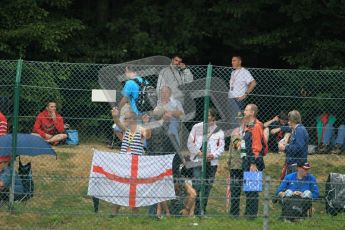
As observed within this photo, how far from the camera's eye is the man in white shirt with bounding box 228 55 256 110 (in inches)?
562

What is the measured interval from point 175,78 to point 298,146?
209cm

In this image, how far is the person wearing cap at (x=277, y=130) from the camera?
47.0ft

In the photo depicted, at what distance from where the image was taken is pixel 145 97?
1441 cm

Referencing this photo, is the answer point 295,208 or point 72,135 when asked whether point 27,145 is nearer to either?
point 72,135

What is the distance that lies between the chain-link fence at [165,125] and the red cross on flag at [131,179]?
1cm

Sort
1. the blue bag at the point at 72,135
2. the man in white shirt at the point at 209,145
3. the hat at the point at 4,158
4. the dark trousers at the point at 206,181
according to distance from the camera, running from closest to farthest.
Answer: the dark trousers at the point at 206,181, the hat at the point at 4,158, the blue bag at the point at 72,135, the man in white shirt at the point at 209,145

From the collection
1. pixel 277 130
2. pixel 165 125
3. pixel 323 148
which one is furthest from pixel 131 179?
pixel 323 148

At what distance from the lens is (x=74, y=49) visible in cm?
2261

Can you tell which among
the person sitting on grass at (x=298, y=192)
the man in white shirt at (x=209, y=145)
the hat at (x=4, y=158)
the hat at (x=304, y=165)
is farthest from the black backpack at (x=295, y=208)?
the hat at (x=4, y=158)

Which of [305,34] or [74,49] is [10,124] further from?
[305,34]

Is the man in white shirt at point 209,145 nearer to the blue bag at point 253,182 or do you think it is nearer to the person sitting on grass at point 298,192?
the blue bag at point 253,182

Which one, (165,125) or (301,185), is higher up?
(165,125)

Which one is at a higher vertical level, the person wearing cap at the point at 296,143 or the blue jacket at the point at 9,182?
the person wearing cap at the point at 296,143

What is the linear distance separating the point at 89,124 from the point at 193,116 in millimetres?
1567
